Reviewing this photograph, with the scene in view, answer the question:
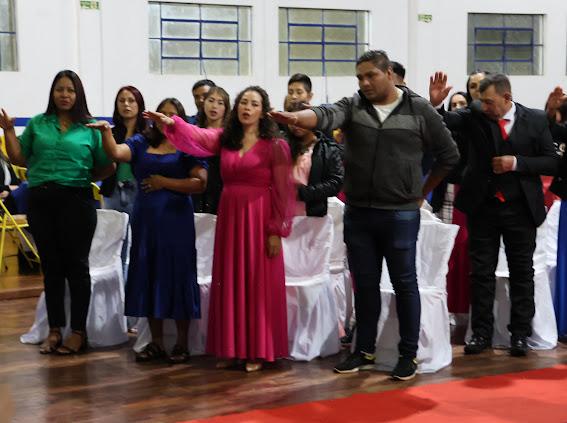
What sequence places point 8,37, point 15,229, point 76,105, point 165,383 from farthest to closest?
point 8,37 < point 15,229 < point 76,105 < point 165,383

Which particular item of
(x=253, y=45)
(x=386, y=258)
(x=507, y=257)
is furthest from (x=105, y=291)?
(x=253, y=45)

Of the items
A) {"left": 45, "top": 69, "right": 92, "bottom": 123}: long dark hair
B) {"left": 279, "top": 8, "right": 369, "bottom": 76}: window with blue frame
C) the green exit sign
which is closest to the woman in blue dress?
{"left": 45, "top": 69, "right": 92, "bottom": 123}: long dark hair

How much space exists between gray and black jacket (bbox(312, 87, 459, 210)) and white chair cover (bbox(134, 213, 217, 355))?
1001mm

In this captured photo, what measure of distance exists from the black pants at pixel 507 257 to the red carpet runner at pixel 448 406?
0.61 metres

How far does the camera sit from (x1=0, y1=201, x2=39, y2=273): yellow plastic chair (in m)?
7.23

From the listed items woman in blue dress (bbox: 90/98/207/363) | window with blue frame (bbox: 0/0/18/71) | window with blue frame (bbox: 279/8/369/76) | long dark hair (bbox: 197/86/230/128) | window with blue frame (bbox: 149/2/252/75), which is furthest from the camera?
window with blue frame (bbox: 279/8/369/76)

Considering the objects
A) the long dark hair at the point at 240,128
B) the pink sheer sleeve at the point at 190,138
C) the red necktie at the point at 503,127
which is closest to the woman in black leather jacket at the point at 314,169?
the long dark hair at the point at 240,128

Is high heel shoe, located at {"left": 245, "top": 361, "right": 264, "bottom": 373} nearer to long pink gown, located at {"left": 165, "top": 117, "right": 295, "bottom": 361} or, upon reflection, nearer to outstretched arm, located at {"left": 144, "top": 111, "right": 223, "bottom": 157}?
long pink gown, located at {"left": 165, "top": 117, "right": 295, "bottom": 361}

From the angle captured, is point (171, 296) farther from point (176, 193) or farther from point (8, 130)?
point (8, 130)

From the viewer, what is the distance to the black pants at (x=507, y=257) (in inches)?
183

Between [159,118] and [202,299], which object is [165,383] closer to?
[202,299]

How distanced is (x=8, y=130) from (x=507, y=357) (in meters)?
2.80

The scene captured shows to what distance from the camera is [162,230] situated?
14.9ft

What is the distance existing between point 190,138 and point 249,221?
0.49 meters
